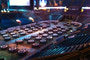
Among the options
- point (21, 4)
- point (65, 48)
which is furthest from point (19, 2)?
point (65, 48)

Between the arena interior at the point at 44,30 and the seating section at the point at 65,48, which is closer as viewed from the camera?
the seating section at the point at 65,48

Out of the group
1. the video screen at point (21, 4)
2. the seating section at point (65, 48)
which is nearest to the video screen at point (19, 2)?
the video screen at point (21, 4)

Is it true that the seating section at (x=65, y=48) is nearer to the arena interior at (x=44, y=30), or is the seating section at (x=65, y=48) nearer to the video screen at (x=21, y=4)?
the arena interior at (x=44, y=30)

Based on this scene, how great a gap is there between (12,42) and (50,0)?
12.5 meters

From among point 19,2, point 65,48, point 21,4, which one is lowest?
point 65,48

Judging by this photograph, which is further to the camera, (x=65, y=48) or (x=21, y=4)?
(x=21, y=4)

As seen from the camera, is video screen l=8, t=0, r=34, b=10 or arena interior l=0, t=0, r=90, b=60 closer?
arena interior l=0, t=0, r=90, b=60

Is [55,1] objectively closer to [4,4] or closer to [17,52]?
[4,4]

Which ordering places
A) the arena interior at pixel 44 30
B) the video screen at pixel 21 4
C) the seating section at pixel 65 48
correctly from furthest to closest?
the video screen at pixel 21 4
the arena interior at pixel 44 30
the seating section at pixel 65 48

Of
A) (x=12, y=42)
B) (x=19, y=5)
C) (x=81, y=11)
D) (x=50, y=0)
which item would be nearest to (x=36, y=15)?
(x=50, y=0)

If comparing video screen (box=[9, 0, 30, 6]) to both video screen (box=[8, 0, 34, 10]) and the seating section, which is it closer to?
video screen (box=[8, 0, 34, 10])

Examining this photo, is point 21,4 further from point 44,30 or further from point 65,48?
point 65,48

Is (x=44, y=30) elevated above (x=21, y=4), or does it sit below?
below

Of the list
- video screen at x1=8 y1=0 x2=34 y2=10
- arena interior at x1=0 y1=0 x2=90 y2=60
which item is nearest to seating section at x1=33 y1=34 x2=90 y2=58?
arena interior at x1=0 y1=0 x2=90 y2=60
